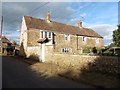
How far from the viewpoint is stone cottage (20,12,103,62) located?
36000 millimetres

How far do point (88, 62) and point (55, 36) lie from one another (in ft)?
71.9

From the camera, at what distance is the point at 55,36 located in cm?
3912

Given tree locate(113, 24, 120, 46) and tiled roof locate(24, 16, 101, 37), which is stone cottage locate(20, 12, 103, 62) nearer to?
tiled roof locate(24, 16, 101, 37)

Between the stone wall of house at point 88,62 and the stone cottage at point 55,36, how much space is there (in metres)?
7.07

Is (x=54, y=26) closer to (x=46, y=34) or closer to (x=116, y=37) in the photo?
(x=46, y=34)

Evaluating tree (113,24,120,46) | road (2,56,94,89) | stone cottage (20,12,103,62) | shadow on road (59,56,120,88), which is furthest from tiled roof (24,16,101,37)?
road (2,56,94,89)

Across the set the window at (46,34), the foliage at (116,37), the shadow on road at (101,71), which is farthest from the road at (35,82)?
the foliage at (116,37)

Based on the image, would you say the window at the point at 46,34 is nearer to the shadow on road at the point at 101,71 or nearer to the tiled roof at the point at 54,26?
the tiled roof at the point at 54,26

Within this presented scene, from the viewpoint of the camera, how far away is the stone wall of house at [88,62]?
1495cm

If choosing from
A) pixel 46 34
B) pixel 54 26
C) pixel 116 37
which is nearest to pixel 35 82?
pixel 46 34

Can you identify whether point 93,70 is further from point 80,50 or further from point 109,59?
point 80,50

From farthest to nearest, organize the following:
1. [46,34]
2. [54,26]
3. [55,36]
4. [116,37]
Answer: [116,37], [54,26], [55,36], [46,34]

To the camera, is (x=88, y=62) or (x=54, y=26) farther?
(x=54, y=26)

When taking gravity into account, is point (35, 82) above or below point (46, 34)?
below
